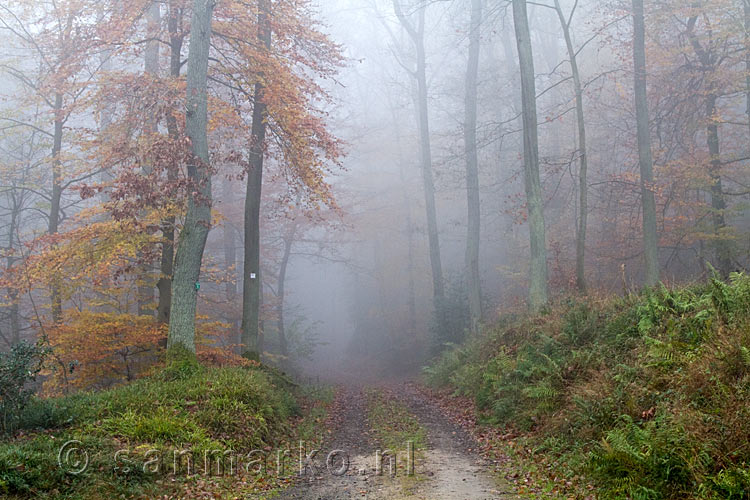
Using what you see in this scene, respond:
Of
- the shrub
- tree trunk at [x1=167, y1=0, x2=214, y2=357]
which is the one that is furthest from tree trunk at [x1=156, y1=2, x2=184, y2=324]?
the shrub

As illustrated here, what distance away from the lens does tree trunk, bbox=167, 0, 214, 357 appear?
34.9 feet

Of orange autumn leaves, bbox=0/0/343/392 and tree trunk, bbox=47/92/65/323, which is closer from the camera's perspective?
orange autumn leaves, bbox=0/0/343/392

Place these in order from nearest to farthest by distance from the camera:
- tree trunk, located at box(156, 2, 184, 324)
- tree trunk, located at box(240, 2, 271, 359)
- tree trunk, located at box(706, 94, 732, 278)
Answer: tree trunk, located at box(156, 2, 184, 324) < tree trunk, located at box(240, 2, 271, 359) < tree trunk, located at box(706, 94, 732, 278)

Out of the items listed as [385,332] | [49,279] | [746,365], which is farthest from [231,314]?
[746,365]

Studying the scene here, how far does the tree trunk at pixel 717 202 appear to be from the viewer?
16.1 meters

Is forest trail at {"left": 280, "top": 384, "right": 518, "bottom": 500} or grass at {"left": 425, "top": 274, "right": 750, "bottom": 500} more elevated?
grass at {"left": 425, "top": 274, "right": 750, "bottom": 500}

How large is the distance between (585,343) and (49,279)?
39.3 ft

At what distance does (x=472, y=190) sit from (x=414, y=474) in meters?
15.7

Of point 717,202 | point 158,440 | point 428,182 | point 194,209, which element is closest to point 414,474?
point 158,440

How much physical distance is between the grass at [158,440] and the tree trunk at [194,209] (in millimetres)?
998

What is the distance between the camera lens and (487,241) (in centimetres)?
3562

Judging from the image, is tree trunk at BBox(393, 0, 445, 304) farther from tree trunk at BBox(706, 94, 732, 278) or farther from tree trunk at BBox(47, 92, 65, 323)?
tree trunk at BBox(47, 92, 65, 323)

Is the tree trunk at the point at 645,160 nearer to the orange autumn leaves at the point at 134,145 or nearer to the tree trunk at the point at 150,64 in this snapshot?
the orange autumn leaves at the point at 134,145

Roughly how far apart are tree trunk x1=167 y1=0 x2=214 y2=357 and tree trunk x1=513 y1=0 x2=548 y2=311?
8232mm
